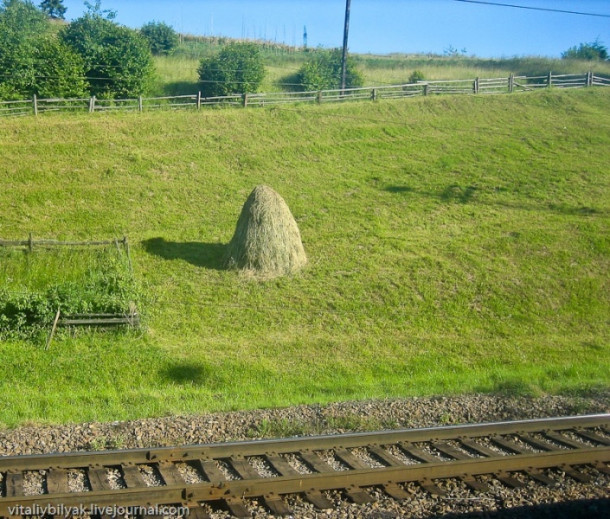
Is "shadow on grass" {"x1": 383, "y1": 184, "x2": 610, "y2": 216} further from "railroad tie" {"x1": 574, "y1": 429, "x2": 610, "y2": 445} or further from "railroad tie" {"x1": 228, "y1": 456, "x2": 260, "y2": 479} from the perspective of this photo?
"railroad tie" {"x1": 228, "y1": 456, "x2": 260, "y2": 479}

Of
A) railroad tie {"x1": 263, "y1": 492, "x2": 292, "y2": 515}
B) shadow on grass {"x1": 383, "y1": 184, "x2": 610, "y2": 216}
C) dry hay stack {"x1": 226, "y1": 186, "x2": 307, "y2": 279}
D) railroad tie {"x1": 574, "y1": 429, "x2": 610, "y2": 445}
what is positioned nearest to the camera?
railroad tie {"x1": 263, "y1": 492, "x2": 292, "y2": 515}

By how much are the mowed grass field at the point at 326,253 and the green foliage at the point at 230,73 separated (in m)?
8.52

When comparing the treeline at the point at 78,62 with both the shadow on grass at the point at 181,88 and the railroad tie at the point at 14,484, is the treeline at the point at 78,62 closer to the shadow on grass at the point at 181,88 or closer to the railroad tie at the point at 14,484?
the shadow on grass at the point at 181,88

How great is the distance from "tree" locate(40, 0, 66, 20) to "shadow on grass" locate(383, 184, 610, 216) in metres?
65.8

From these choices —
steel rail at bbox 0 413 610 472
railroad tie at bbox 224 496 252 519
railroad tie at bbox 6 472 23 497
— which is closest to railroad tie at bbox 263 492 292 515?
railroad tie at bbox 224 496 252 519

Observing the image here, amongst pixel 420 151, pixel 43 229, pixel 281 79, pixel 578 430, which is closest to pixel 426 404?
pixel 578 430

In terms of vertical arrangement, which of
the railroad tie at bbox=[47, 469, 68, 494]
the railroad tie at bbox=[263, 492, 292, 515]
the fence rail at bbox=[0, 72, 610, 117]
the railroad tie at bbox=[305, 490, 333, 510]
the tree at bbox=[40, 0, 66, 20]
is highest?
the tree at bbox=[40, 0, 66, 20]

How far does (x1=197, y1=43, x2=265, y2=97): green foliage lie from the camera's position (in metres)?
41.2

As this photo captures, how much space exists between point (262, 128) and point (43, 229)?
12.6 m

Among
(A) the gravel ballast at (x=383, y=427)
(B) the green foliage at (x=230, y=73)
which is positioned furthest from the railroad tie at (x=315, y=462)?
(B) the green foliage at (x=230, y=73)

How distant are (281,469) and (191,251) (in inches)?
462

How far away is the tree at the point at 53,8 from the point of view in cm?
7756

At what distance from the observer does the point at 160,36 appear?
172 ft

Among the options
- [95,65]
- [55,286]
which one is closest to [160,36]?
[95,65]
